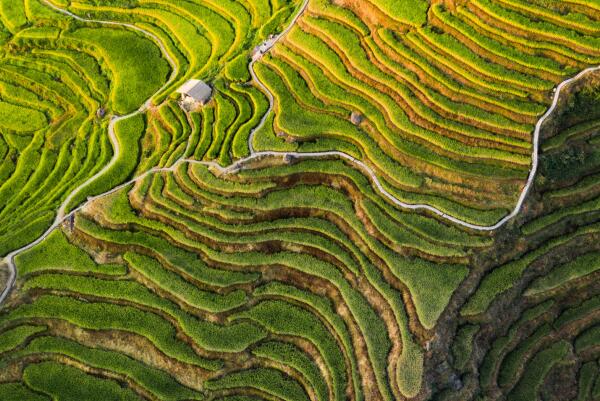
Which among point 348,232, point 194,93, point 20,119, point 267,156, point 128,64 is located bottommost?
point 348,232

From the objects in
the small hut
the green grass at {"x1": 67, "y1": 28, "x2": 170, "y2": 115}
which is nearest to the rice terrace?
the small hut

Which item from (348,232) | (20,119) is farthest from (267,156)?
(20,119)

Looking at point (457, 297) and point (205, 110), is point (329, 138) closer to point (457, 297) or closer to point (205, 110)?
point (205, 110)

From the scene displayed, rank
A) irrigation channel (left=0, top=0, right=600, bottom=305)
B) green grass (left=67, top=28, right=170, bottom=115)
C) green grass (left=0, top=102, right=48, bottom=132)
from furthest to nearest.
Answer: green grass (left=0, top=102, right=48, bottom=132) → green grass (left=67, top=28, right=170, bottom=115) → irrigation channel (left=0, top=0, right=600, bottom=305)

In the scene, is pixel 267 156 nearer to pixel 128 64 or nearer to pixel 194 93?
pixel 194 93

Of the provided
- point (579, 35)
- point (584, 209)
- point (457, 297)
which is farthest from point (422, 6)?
point (457, 297)

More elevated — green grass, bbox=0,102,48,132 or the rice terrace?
green grass, bbox=0,102,48,132

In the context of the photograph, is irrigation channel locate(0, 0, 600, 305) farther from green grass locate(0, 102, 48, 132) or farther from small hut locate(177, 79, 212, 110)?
green grass locate(0, 102, 48, 132)
